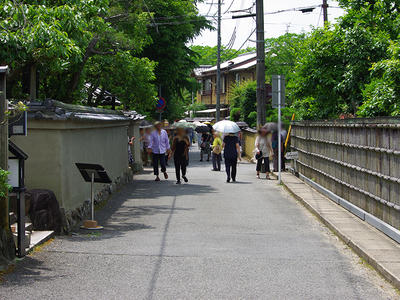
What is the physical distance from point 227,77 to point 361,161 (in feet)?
171

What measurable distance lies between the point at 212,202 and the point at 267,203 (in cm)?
127

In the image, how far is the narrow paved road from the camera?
20.0 ft

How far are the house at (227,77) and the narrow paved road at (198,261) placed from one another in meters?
45.7

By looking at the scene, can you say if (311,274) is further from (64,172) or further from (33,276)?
(64,172)

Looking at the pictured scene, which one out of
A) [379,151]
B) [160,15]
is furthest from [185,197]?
[160,15]

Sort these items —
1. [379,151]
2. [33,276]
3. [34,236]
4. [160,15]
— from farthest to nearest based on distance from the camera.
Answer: [160,15]
[379,151]
[34,236]
[33,276]

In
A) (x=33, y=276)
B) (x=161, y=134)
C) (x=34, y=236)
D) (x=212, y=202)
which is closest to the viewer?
(x=33, y=276)

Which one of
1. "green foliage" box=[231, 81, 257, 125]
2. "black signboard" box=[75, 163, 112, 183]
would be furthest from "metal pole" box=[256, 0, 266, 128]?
"green foliage" box=[231, 81, 257, 125]

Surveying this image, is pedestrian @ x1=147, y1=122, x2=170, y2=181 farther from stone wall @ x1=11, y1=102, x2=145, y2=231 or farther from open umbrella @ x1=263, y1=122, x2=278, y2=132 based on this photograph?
stone wall @ x1=11, y1=102, x2=145, y2=231

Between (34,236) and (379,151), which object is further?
(379,151)

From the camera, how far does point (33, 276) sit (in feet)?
21.6

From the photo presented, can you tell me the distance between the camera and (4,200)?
6973 mm

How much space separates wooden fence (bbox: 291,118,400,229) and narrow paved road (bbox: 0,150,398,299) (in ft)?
3.05

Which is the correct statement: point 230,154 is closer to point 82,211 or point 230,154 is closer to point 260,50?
point 260,50
